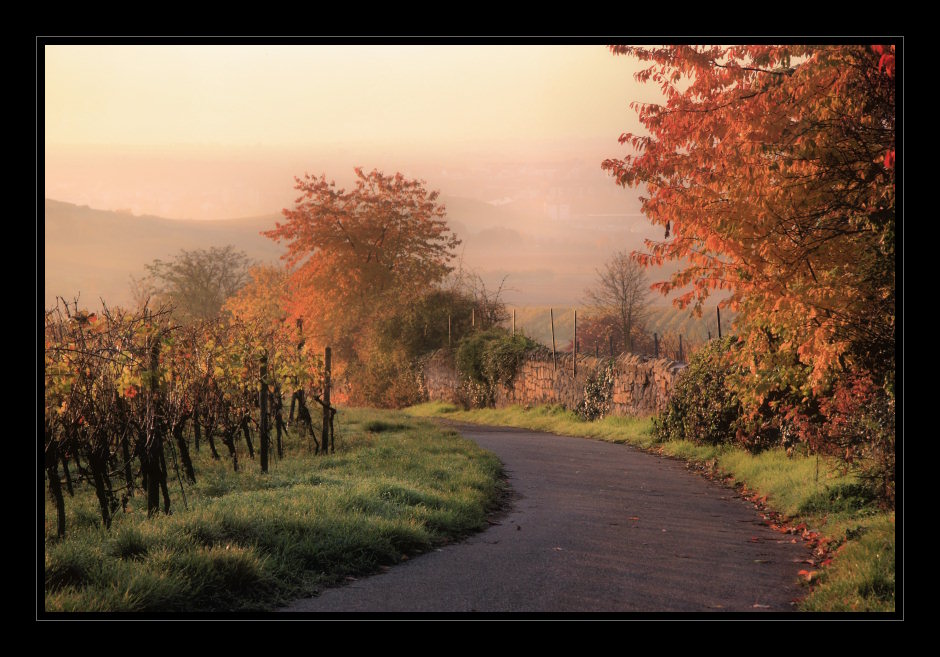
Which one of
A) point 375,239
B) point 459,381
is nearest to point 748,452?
point 459,381

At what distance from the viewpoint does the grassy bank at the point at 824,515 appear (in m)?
6.21

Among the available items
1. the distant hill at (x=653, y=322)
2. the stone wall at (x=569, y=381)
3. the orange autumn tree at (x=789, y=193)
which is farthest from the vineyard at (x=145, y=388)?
the distant hill at (x=653, y=322)

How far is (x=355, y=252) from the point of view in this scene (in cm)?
3803

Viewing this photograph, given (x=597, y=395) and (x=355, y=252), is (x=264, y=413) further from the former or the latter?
(x=355, y=252)

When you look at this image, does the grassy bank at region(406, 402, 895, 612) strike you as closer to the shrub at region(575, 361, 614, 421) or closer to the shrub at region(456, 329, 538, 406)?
the shrub at region(575, 361, 614, 421)

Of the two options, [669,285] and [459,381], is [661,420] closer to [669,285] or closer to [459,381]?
[669,285]

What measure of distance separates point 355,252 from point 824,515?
3080 cm

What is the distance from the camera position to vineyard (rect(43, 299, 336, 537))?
8.66 m

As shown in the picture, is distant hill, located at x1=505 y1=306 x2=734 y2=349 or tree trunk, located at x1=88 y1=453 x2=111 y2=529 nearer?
tree trunk, located at x1=88 y1=453 x2=111 y2=529

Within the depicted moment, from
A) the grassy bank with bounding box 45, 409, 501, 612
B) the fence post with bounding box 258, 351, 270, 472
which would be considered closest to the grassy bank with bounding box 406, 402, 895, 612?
the grassy bank with bounding box 45, 409, 501, 612

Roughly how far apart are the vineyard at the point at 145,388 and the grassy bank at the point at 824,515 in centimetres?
609

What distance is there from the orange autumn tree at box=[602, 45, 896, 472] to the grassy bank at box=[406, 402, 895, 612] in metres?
1.22

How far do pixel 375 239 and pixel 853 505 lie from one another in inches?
1224

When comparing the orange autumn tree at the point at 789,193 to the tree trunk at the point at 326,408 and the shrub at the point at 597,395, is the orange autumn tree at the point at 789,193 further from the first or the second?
the shrub at the point at 597,395
